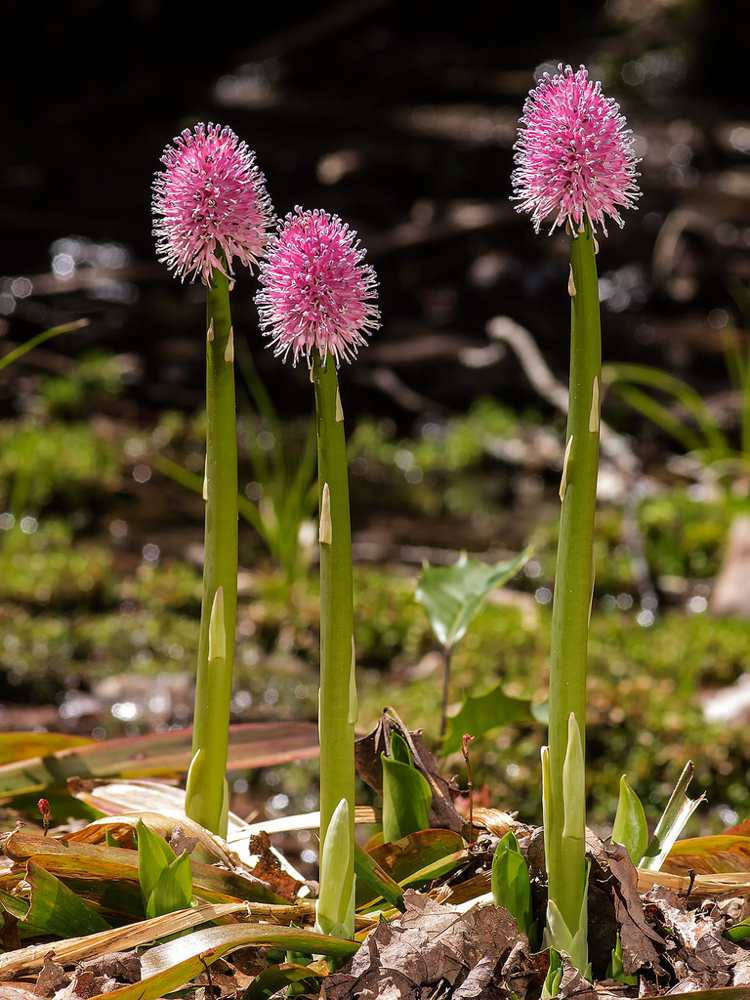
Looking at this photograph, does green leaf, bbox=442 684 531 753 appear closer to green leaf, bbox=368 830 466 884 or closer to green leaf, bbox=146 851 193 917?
green leaf, bbox=368 830 466 884

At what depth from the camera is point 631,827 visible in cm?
140

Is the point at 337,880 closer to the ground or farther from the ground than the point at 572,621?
closer to the ground

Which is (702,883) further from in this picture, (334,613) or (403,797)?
(334,613)

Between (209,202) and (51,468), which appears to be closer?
(209,202)

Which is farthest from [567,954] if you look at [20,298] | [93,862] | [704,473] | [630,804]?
[20,298]

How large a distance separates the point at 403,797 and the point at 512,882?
0.27m

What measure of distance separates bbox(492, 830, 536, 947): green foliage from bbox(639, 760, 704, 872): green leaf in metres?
0.21

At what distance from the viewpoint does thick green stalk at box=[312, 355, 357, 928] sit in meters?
1.21

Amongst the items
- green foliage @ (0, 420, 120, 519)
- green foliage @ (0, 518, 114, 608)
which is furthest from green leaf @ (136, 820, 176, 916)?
green foliage @ (0, 420, 120, 519)

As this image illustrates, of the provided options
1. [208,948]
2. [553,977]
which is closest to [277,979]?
[208,948]

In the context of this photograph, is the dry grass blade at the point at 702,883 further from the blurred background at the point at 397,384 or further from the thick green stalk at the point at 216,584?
the blurred background at the point at 397,384

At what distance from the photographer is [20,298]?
6.59 metres

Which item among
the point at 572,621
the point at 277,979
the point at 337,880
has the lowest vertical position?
the point at 277,979

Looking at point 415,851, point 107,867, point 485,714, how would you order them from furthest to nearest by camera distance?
point 485,714 → point 415,851 → point 107,867
